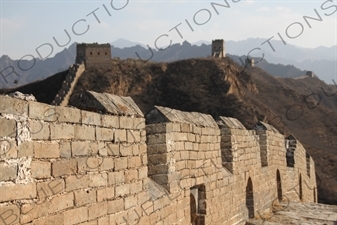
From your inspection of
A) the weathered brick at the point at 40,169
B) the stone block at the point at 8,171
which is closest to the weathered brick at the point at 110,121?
the weathered brick at the point at 40,169

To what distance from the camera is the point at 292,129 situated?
46781 millimetres

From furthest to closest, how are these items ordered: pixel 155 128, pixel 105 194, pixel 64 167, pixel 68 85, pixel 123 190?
1. pixel 68 85
2. pixel 155 128
3. pixel 123 190
4. pixel 105 194
5. pixel 64 167

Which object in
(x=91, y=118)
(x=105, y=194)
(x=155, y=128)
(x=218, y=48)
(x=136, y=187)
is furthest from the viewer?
(x=218, y=48)

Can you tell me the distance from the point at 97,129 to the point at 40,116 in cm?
85

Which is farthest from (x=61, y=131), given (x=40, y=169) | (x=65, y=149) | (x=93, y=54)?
(x=93, y=54)

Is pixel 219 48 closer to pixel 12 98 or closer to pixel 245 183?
pixel 245 183

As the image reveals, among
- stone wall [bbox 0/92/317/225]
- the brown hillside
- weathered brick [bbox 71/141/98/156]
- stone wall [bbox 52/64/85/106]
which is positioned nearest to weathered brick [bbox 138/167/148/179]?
stone wall [bbox 0/92/317/225]

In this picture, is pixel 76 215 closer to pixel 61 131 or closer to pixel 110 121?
pixel 61 131

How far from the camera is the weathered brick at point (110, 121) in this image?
4551 mm

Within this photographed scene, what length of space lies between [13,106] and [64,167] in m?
0.76

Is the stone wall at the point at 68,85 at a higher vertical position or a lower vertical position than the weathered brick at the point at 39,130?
higher

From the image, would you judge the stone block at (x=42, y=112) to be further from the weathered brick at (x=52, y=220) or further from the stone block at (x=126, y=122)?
the stone block at (x=126, y=122)

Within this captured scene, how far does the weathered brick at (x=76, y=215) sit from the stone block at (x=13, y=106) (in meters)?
0.93

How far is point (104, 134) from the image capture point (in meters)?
4.52
